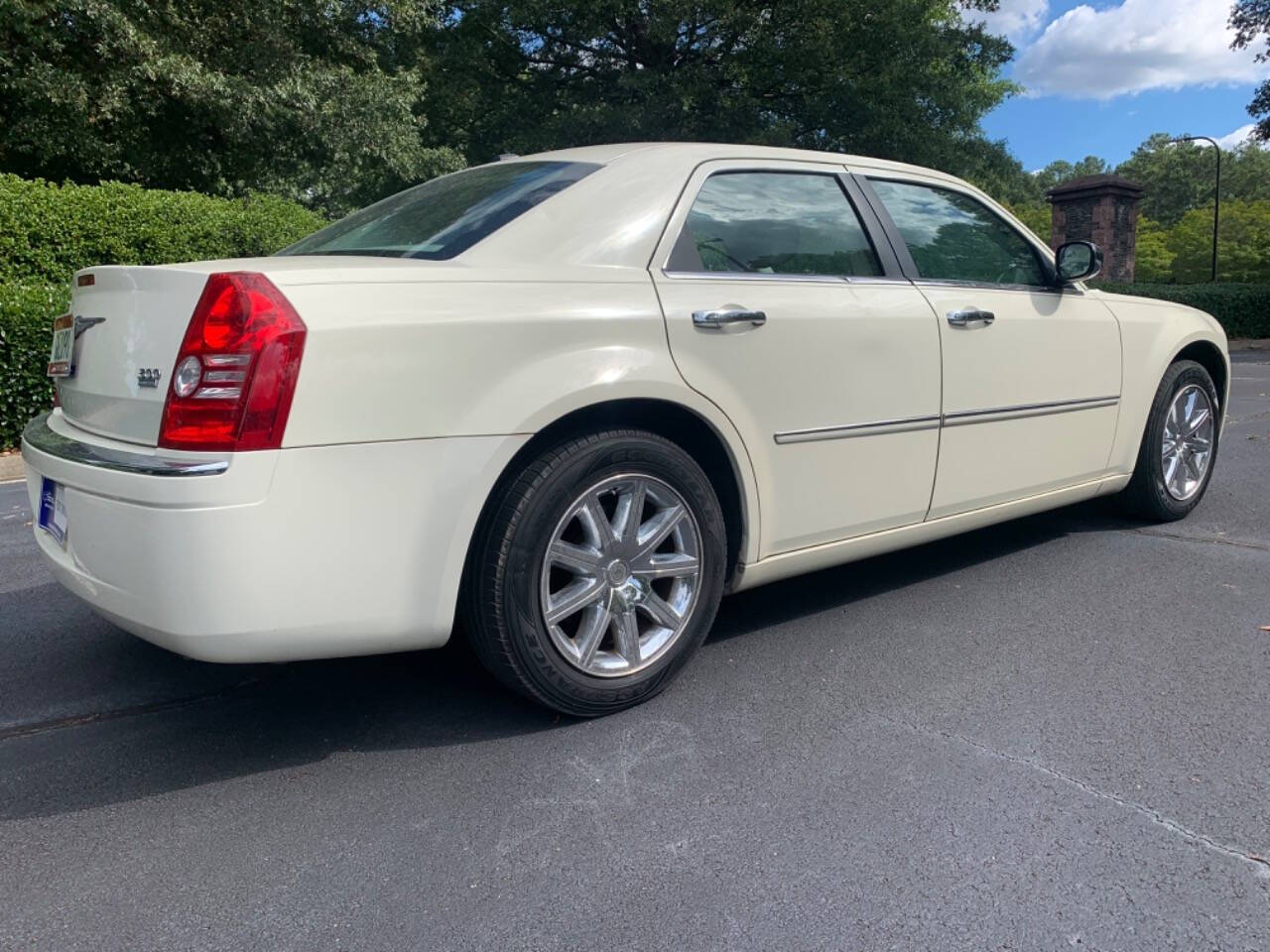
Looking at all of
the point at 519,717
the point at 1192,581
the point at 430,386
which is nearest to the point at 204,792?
the point at 519,717

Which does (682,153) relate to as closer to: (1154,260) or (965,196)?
(965,196)

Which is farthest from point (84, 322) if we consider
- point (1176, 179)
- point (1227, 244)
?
point (1176, 179)

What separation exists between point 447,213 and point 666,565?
127 centimetres

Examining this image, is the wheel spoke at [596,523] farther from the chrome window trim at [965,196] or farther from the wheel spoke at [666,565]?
the chrome window trim at [965,196]

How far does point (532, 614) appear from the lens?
264 centimetres

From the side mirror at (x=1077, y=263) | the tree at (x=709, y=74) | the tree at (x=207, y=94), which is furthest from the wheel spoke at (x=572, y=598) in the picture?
the tree at (x=709, y=74)

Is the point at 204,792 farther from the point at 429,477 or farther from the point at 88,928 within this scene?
the point at 429,477

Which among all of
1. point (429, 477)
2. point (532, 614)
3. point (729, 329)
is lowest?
point (532, 614)

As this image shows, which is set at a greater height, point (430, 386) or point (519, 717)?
point (430, 386)

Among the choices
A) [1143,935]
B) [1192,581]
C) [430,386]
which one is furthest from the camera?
[1192,581]

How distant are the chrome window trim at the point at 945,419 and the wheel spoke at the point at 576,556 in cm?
71

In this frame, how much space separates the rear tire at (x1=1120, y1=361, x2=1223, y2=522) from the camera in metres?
4.78

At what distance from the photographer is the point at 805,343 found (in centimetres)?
318

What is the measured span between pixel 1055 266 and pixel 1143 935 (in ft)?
9.87
